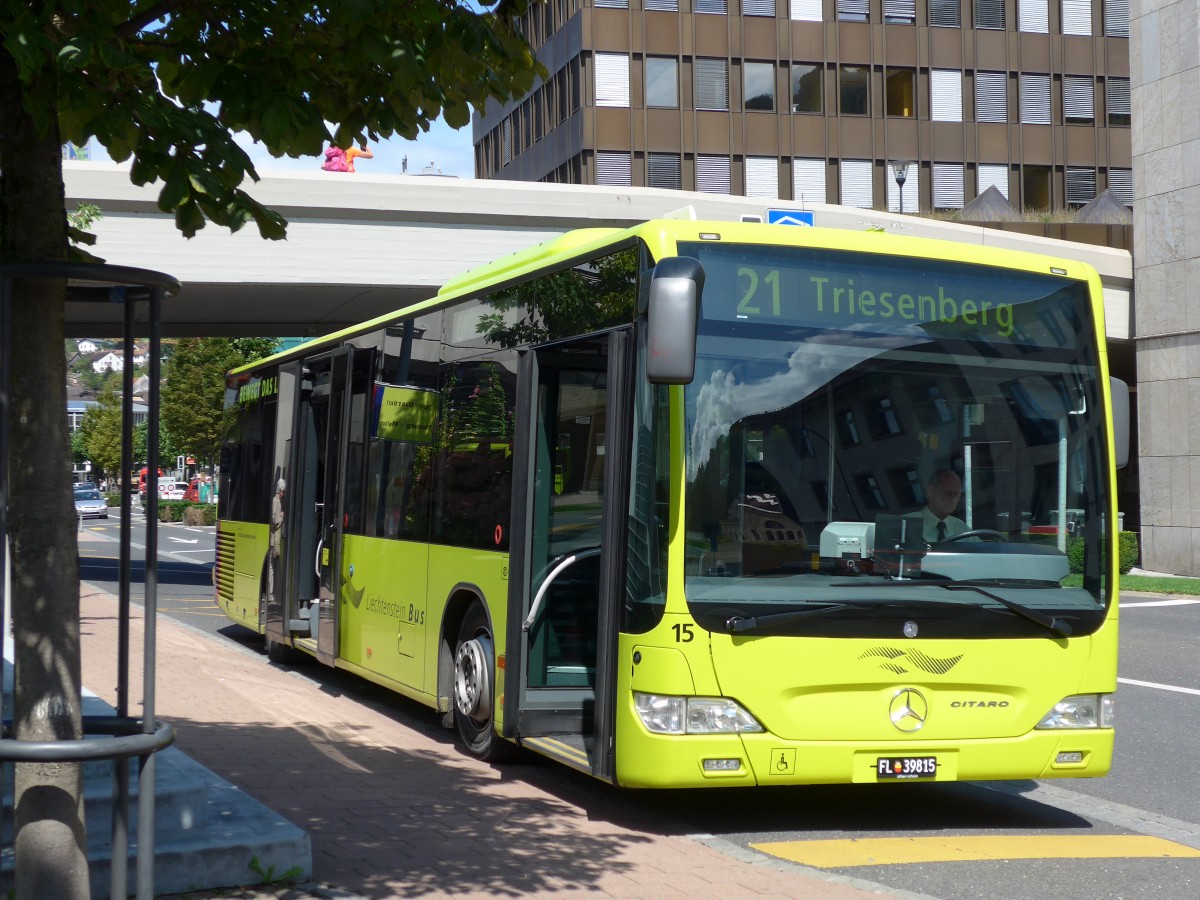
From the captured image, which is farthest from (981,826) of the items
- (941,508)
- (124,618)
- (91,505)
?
(91,505)

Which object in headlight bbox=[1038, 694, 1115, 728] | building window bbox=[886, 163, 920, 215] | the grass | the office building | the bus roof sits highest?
the office building

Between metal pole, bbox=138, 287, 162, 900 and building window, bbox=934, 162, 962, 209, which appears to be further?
building window, bbox=934, 162, 962, 209

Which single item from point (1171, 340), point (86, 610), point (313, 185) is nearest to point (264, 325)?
point (313, 185)

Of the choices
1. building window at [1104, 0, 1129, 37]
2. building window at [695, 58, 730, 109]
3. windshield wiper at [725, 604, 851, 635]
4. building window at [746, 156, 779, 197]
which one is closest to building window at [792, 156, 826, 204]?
building window at [746, 156, 779, 197]

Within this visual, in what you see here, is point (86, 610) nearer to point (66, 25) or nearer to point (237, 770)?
point (237, 770)

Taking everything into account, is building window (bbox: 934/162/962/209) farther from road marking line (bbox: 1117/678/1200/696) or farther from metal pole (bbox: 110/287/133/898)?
metal pole (bbox: 110/287/133/898)

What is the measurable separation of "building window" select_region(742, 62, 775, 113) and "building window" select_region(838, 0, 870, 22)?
10.3 ft

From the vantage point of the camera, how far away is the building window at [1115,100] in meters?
56.6

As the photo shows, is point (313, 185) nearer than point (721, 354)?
No

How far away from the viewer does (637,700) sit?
7.13m

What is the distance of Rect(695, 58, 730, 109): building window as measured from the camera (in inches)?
2098

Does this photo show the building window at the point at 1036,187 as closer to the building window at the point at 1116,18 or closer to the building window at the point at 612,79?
the building window at the point at 1116,18

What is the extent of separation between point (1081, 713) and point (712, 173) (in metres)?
47.0

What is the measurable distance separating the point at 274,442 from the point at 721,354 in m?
8.27
